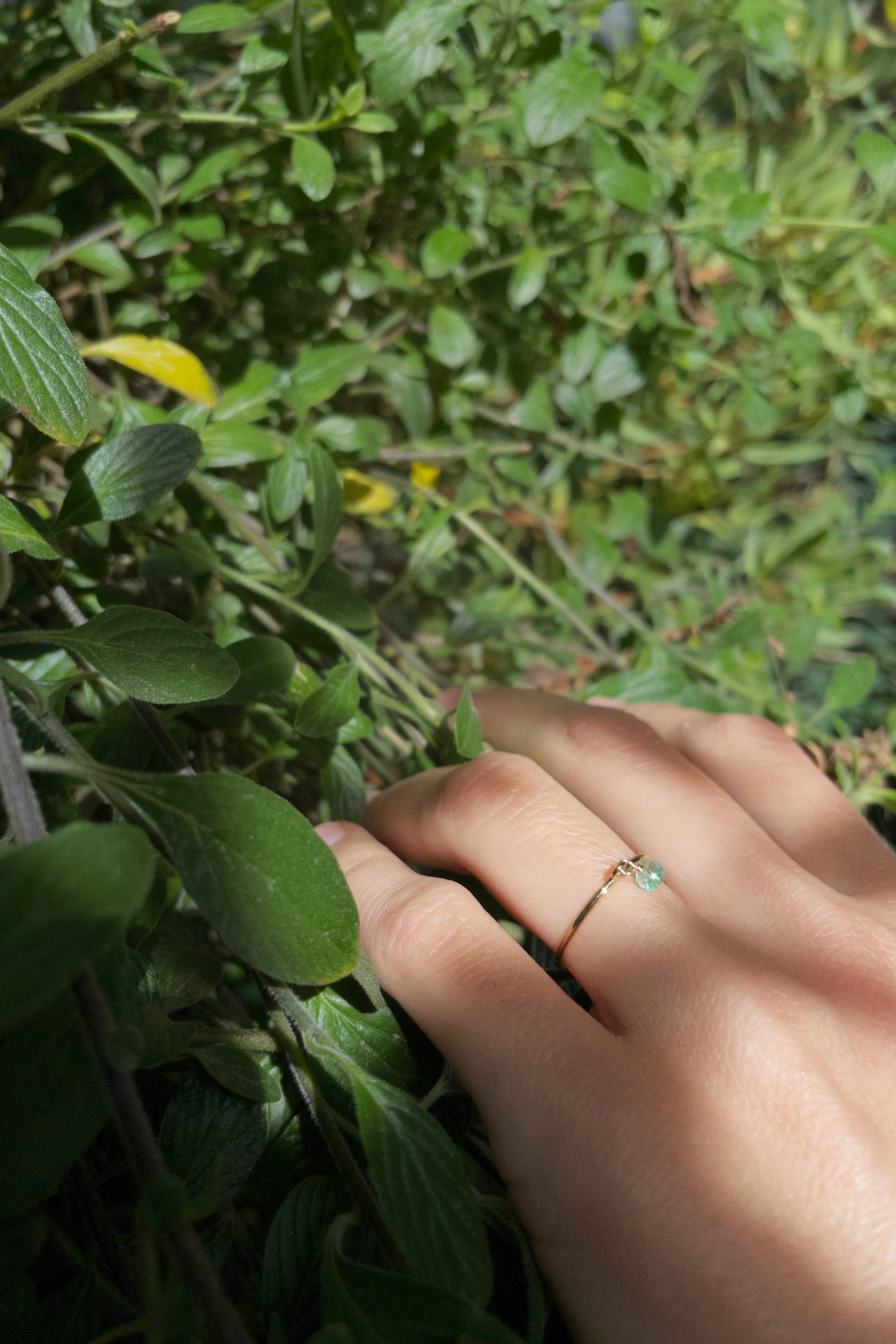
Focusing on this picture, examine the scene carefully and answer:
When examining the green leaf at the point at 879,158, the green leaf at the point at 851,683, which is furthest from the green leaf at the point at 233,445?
the green leaf at the point at 851,683

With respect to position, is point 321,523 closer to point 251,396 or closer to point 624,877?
point 251,396

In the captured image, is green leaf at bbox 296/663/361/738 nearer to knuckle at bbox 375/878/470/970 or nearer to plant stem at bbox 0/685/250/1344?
knuckle at bbox 375/878/470/970

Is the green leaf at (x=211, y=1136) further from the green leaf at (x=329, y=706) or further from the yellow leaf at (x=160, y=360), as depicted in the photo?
the yellow leaf at (x=160, y=360)

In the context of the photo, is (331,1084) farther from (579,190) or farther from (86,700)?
(579,190)

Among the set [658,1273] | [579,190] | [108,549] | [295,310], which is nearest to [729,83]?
[579,190]

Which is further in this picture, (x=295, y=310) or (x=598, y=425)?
(x=598, y=425)

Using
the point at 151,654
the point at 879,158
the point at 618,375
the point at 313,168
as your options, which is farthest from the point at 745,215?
the point at 151,654
